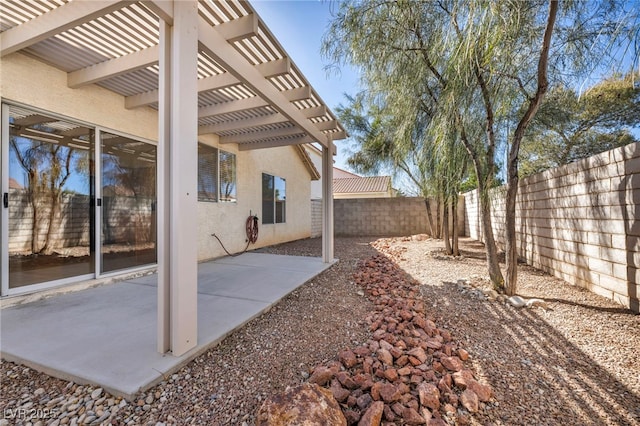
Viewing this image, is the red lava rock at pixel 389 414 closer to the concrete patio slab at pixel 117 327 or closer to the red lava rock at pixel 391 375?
the red lava rock at pixel 391 375

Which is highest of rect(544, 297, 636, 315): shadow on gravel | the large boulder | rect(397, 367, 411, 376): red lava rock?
the large boulder

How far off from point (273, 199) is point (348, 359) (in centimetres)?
625

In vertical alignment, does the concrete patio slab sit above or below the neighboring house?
below

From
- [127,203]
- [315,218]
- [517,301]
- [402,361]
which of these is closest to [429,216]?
[315,218]

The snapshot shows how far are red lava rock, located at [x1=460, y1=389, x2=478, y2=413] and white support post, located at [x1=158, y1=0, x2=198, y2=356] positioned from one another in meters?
1.82

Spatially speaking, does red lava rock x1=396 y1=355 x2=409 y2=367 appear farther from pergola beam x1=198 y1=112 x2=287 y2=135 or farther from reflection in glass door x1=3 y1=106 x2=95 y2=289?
reflection in glass door x1=3 y1=106 x2=95 y2=289

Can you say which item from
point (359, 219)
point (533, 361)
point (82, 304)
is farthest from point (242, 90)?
point (359, 219)

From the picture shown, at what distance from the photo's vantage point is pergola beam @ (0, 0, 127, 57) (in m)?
2.01

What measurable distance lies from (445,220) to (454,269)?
6.06ft

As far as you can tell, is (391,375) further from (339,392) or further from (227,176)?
(227,176)

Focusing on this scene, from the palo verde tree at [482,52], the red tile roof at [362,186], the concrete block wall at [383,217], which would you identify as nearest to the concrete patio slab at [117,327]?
the palo verde tree at [482,52]

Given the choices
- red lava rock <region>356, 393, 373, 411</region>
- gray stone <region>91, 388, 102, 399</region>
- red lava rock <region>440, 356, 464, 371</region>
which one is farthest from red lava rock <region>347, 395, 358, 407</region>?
gray stone <region>91, 388, 102, 399</region>

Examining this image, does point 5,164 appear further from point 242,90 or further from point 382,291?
point 382,291

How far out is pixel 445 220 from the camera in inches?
252
